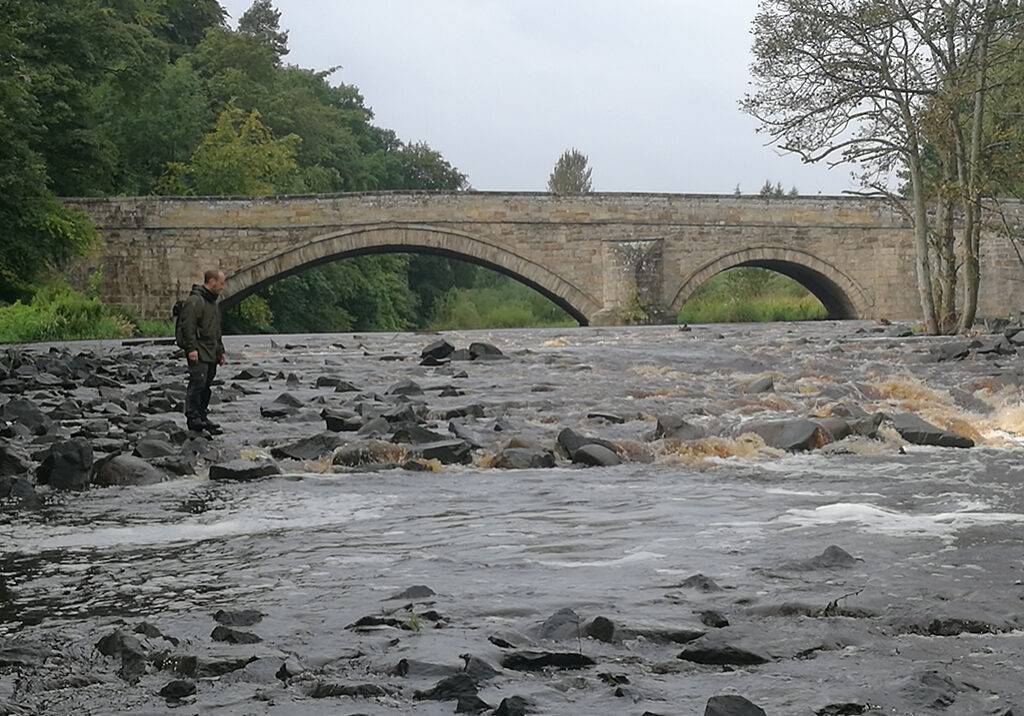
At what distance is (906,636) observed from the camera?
3084 millimetres

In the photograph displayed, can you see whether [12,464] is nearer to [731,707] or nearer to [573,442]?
[573,442]

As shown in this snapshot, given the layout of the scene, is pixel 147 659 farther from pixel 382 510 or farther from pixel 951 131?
pixel 951 131

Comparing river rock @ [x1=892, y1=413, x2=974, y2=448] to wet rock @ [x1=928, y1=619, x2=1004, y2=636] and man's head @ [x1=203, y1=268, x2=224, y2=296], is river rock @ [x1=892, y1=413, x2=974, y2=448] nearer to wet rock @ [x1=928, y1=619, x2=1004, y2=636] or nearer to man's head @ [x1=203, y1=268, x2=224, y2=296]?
wet rock @ [x1=928, y1=619, x2=1004, y2=636]

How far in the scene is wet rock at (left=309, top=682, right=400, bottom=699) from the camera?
2.65 m

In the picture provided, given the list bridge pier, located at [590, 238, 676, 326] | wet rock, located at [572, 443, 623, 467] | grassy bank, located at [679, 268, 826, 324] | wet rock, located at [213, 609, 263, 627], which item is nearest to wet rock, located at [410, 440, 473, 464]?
wet rock, located at [572, 443, 623, 467]

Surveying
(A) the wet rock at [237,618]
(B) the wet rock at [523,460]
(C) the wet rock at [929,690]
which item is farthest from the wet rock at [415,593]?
(B) the wet rock at [523,460]

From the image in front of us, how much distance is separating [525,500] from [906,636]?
8.74ft

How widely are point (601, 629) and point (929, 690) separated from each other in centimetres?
85

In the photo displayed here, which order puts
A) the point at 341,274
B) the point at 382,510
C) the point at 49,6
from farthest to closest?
the point at 341,274 < the point at 49,6 < the point at 382,510

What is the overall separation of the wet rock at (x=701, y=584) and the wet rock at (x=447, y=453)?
3.21 meters

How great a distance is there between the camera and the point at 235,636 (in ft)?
10.1

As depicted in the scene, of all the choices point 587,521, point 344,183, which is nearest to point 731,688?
point 587,521

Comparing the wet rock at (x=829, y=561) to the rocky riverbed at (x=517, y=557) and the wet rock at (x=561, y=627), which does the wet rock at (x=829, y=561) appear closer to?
the rocky riverbed at (x=517, y=557)

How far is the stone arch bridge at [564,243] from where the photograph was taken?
103 ft
